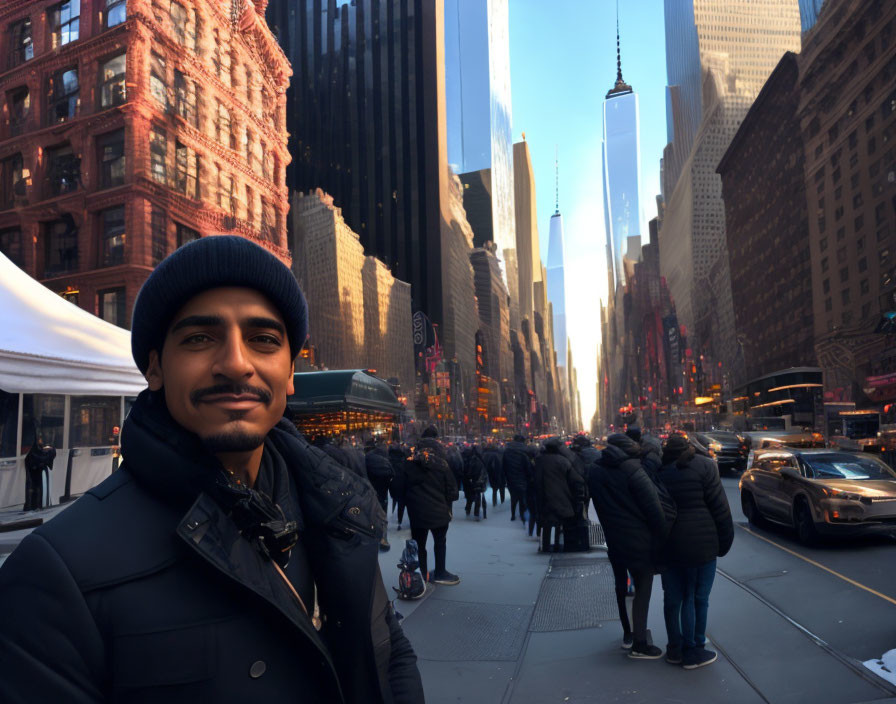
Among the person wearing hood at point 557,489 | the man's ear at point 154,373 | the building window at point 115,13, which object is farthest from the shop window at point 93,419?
the building window at point 115,13

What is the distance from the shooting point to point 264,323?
1.65 metres

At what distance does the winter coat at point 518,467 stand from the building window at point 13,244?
25786 millimetres

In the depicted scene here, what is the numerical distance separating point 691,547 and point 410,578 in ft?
12.1

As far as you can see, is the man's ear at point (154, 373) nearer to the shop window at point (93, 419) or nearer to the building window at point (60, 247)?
the shop window at point (93, 419)

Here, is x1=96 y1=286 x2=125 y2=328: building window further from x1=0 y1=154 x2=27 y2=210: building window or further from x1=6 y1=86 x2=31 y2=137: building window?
x1=6 y1=86 x2=31 y2=137: building window

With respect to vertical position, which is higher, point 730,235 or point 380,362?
point 730,235

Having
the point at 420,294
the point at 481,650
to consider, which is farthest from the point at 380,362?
the point at 481,650

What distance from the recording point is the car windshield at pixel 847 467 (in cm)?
1083

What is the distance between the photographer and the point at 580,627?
683 cm

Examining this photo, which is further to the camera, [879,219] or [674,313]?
[674,313]

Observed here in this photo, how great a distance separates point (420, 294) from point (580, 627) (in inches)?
4075

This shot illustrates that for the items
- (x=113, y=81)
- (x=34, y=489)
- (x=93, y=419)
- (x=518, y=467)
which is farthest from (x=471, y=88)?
(x=34, y=489)

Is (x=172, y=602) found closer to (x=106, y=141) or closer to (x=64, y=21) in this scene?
Result: (x=106, y=141)

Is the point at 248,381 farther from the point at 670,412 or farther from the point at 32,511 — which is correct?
the point at 670,412
